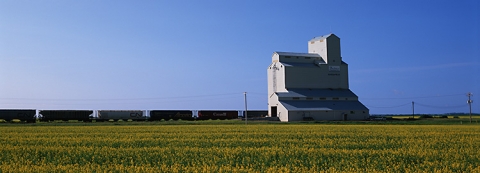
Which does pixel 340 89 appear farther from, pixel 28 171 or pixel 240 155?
pixel 28 171

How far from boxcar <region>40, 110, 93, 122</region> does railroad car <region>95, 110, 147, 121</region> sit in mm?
2013

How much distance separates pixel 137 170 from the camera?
1416cm

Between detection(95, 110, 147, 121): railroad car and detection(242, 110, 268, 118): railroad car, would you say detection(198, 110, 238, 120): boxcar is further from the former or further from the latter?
detection(95, 110, 147, 121): railroad car

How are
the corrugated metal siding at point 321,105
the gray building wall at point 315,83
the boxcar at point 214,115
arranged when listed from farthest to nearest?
the boxcar at point 214,115 → the gray building wall at point 315,83 → the corrugated metal siding at point 321,105

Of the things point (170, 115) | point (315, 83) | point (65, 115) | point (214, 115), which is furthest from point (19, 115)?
point (315, 83)

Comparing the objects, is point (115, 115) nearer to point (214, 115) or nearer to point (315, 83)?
point (214, 115)

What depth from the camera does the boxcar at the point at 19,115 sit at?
7275 cm

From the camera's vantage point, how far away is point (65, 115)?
77375mm

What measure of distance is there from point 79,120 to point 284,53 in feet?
131

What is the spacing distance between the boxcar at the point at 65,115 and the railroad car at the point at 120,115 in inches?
79.3

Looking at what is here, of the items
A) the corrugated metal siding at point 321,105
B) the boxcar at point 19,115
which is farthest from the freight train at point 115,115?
the corrugated metal siding at point 321,105

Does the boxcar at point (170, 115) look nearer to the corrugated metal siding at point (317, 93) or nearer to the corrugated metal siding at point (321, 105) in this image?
the corrugated metal siding at point (317, 93)

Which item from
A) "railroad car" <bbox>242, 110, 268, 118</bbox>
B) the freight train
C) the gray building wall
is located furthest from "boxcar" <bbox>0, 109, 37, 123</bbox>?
the gray building wall

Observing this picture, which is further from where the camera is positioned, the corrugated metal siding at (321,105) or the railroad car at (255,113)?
the railroad car at (255,113)
